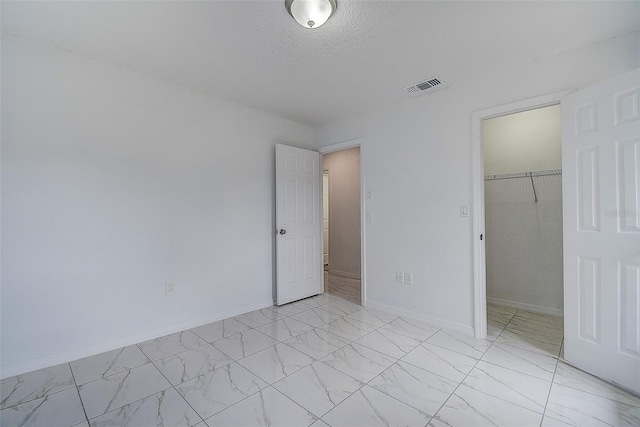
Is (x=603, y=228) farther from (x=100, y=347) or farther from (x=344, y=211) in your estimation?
(x=100, y=347)

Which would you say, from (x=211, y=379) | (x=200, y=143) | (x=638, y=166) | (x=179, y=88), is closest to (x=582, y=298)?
(x=638, y=166)

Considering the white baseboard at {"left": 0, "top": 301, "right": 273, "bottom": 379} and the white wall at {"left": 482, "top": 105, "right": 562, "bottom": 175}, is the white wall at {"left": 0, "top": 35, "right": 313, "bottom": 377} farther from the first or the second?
the white wall at {"left": 482, "top": 105, "right": 562, "bottom": 175}

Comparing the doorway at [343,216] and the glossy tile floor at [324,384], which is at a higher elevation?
the doorway at [343,216]

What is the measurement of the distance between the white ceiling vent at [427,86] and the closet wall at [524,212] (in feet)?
4.21

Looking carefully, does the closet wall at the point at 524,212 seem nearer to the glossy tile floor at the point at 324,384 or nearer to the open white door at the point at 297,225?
the glossy tile floor at the point at 324,384

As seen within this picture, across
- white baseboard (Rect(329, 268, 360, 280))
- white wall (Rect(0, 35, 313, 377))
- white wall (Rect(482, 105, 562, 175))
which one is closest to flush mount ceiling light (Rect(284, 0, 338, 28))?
white wall (Rect(0, 35, 313, 377))

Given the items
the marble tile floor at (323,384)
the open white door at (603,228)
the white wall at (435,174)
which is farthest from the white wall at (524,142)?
the marble tile floor at (323,384)

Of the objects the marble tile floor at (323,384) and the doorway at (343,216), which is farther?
the doorway at (343,216)

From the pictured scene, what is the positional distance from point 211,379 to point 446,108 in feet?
10.4

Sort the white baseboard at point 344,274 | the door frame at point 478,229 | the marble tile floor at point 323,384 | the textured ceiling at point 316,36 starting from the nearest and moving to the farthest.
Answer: the marble tile floor at point 323,384 < the textured ceiling at point 316,36 < the door frame at point 478,229 < the white baseboard at point 344,274

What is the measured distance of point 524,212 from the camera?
333 cm

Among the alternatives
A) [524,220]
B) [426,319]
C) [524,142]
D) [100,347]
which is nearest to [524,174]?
[524,142]

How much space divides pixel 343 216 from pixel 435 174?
2692 mm

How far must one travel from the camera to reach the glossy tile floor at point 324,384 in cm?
157
